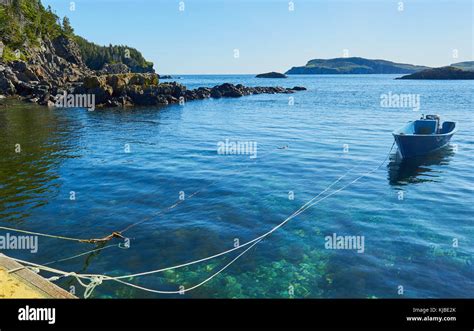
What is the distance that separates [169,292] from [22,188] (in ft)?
44.7

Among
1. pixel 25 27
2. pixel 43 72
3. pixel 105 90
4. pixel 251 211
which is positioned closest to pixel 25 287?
pixel 251 211

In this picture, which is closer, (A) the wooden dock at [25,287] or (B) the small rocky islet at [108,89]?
(A) the wooden dock at [25,287]

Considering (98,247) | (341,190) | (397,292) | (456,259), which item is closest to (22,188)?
(98,247)

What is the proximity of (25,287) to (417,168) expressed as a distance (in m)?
24.6

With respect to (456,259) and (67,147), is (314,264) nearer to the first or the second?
(456,259)

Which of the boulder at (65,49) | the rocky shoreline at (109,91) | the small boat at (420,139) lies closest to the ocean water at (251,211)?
the small boat at (420,139)

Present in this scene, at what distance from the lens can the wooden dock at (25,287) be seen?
8008 mm

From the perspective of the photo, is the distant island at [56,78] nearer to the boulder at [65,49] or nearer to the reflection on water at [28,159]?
the boulder at [65,49]

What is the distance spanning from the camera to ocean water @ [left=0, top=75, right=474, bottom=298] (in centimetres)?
1191

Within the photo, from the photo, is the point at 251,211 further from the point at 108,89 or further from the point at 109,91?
the point at 108,89

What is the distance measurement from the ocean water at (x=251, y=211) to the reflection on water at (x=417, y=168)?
0.15 meters

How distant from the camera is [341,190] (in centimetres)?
2047

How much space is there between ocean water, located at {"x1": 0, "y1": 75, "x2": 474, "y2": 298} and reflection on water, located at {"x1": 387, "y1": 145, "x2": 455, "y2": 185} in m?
0.15

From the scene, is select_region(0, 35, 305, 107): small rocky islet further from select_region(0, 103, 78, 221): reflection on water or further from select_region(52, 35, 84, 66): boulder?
select_region(52, 35, 84, 66): boulder
